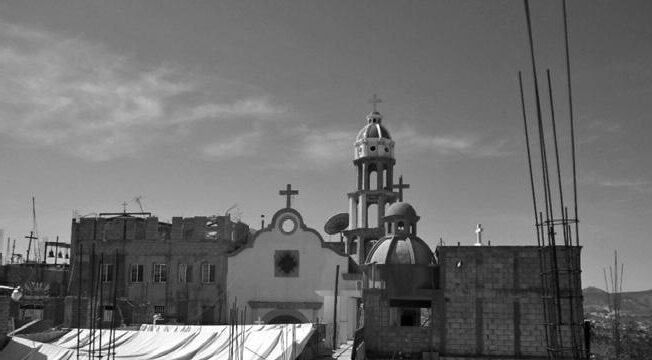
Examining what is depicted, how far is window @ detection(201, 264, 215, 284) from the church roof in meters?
10.7

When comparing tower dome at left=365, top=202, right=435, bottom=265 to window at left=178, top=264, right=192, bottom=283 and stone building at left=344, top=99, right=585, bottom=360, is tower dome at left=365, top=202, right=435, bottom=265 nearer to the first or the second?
stone building at left=344, top=99, right=585, bottom=360

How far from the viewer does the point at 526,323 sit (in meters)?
36.3

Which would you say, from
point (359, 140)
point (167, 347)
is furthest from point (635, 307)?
point (167, 347)

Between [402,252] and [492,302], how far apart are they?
6.49 metres

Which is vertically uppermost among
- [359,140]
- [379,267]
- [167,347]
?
[359,140]

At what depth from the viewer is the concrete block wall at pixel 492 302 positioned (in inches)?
1426

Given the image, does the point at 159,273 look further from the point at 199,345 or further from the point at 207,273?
the point at 199,345

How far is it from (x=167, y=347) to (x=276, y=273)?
1438cm

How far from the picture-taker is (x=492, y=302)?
121 feet

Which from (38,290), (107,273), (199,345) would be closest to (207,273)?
(107,273)

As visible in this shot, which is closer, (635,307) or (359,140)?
(359,140)

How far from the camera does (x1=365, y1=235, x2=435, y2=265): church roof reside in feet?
135

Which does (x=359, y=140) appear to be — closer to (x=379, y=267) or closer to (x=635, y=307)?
(x=379, y=267)

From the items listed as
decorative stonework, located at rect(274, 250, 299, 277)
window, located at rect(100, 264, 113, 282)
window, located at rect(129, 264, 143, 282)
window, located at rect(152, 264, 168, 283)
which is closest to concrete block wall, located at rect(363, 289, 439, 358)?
decorative stonework, located at rect(274, 250, 299, 277)
